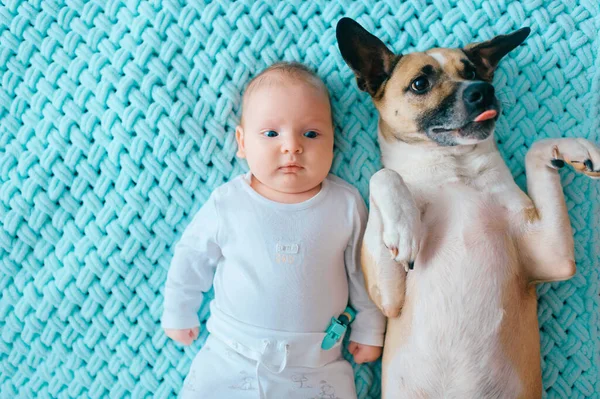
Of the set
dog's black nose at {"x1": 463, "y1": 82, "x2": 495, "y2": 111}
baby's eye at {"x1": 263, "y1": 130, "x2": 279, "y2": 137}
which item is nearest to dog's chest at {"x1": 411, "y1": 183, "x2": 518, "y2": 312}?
dog's black nose at {"x1": 463, "y1": 82, "x2": 495, "y2": 111}

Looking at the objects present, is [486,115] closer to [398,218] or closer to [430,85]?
[430,85]

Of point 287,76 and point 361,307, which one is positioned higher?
point 287,76

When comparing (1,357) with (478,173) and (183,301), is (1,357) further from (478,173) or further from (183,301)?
(478,173)

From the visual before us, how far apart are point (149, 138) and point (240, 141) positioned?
0.28 m

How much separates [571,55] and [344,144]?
0.74m

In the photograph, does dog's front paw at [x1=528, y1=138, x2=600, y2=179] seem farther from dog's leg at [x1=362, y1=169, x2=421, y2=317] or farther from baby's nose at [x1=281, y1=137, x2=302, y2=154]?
baby's nose at [x1=281, y1=137, x2=302, y2=154]

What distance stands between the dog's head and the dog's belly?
0.58 ft

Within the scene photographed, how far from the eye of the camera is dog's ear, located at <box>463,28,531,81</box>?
5.14 feet

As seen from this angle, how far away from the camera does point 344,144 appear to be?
171 centimetres

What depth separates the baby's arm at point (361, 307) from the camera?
1.62 meters

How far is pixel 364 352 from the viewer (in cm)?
165

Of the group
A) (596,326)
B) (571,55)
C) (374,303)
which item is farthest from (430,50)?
(596,326)

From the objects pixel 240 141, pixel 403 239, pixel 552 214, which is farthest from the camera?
pixel 240 141

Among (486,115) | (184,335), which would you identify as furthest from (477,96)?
(184,335)
